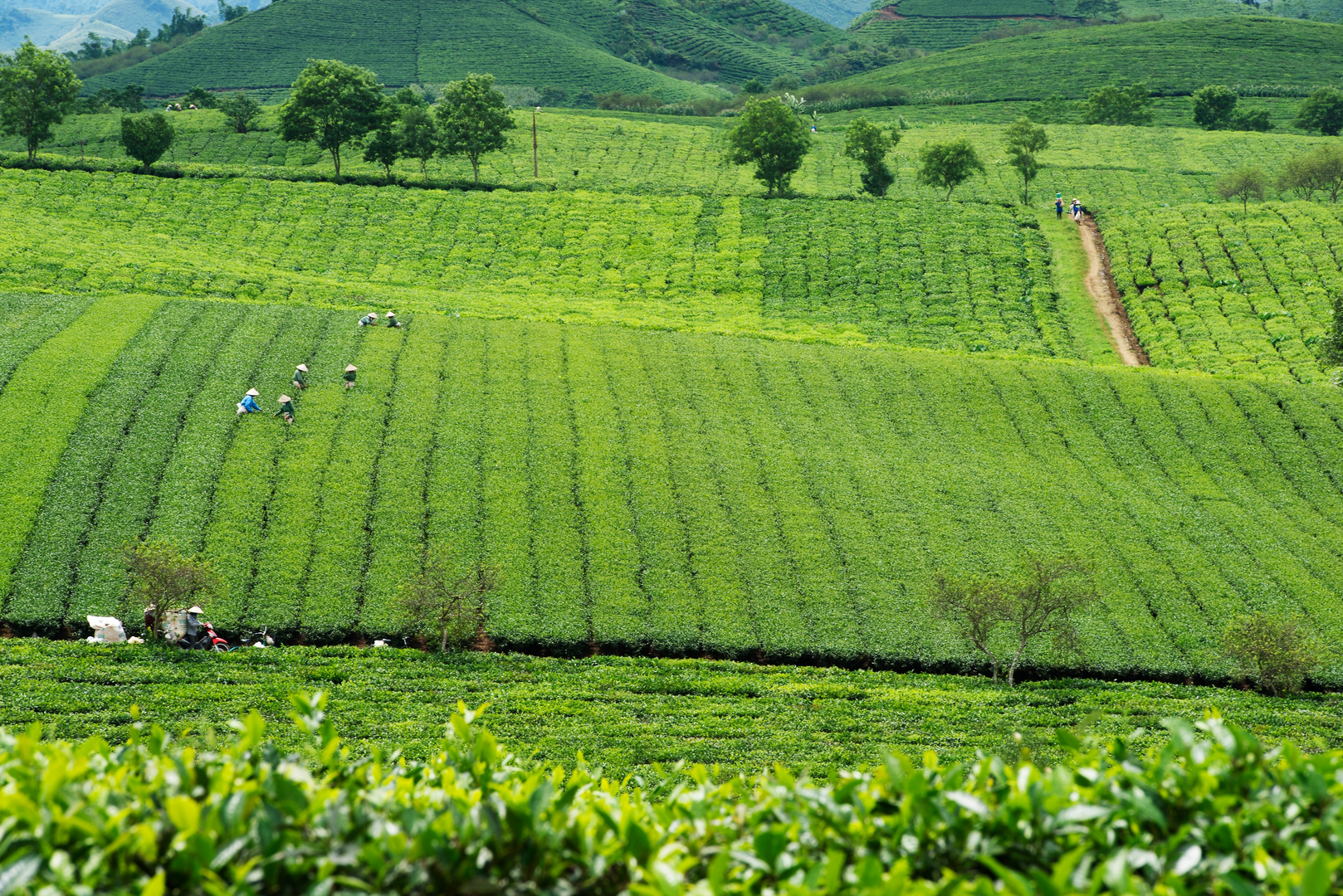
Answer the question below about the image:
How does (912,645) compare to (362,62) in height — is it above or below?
below

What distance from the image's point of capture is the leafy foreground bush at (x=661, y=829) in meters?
8.23

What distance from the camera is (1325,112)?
384ft

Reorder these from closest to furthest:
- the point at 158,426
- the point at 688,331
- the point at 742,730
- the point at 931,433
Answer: the point at 742,730, the point at 158,426, the point at 931,433, the point at 688,331

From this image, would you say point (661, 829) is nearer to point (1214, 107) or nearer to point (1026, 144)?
point (1026, 144)

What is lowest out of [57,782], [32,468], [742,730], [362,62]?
[742,730]

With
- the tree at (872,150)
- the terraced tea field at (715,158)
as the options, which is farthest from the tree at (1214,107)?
the tree at (872,150)

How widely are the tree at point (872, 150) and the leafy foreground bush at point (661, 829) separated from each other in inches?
3297

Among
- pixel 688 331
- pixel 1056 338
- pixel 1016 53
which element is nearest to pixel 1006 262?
pixel 1056 338

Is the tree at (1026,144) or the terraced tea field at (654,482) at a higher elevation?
the tree at (1026,144)

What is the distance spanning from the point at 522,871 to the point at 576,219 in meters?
72.8

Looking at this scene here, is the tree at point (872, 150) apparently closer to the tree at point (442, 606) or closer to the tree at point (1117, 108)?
the tree at point (1117, 108)

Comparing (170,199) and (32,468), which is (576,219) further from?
(32,468)

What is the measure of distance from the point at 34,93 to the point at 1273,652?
326 feet

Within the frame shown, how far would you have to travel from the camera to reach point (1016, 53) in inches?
7032
